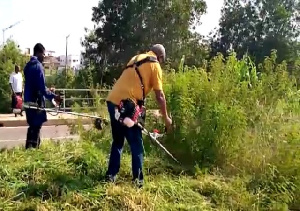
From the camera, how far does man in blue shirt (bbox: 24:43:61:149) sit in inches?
280

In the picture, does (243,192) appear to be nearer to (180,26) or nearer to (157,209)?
(157,209)

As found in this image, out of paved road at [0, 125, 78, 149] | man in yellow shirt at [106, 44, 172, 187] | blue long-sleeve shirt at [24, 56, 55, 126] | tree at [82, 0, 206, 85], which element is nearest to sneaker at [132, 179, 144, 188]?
man in yellow shirt at [106, 44, 172, 187]

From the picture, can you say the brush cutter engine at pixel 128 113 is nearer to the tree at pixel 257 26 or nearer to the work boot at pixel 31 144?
the work boot at pixel 31 144

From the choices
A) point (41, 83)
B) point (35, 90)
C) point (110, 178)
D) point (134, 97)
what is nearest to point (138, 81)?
point (134, 97)

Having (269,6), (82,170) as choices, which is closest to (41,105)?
(82,170)

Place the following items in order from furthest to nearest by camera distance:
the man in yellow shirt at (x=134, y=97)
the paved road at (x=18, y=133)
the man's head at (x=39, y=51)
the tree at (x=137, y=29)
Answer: the tree at (x=137, y=29) → the paved road at (x=18, y=133) → the man's head at (x=39, y=51) → the man in yellow shirt at (x=134, y=97)

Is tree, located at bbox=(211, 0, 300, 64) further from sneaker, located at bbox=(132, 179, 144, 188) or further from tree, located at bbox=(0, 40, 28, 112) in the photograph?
sneaker, located at bbox=(132, 179, 144, 188)

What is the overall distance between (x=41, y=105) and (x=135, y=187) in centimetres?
255

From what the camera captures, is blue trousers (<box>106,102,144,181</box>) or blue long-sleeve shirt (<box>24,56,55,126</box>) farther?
blue long-sleeve shirt (<box>24,56,55,126</box>)

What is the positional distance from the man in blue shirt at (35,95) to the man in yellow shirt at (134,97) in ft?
6.07

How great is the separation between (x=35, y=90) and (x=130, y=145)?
228 centimetres

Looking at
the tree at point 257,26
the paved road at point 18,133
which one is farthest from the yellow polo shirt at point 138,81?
the tree at point 257,26

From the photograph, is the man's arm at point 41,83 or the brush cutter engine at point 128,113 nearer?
the brush cutter engine at point 128,113

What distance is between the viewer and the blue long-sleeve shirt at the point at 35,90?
7.12 meters
